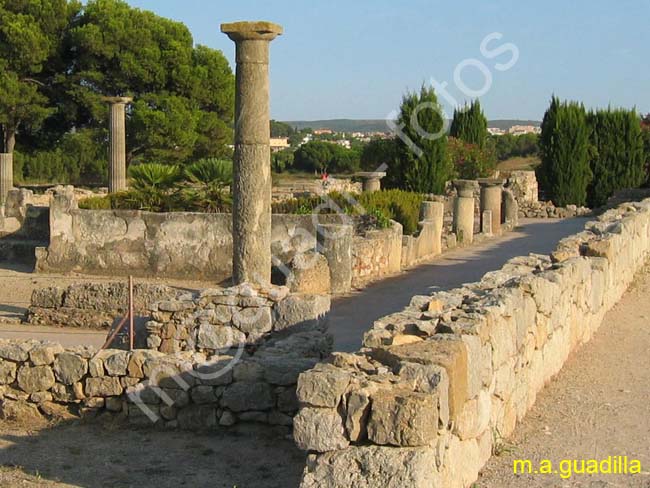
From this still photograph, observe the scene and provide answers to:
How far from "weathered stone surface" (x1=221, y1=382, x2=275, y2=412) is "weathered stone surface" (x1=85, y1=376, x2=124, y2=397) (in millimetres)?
914

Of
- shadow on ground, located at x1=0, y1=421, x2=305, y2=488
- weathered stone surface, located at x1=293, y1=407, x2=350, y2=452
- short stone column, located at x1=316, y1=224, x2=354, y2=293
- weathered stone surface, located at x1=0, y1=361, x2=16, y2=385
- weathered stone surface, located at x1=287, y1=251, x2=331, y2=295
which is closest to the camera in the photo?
weathered stone surface, located at x1=293, y1=407, x2=350, y2=452

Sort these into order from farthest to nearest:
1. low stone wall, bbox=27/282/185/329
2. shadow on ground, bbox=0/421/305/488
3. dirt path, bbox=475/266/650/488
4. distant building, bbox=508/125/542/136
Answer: distant building, bbox=508/125/542/136, low stone wall, bbox=27/282/185/329, shadow on ground, bbox=0/421/305/488, dirt path, bbox=475/266/650/488

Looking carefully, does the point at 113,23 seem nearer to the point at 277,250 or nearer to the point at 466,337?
the point at 277,250

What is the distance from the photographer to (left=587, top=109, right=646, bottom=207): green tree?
33.1 m

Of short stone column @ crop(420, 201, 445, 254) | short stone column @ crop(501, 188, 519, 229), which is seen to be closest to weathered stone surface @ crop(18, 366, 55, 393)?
short stone column @ crop(420, 201, 445, 254)

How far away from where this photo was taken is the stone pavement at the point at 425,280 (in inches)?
465

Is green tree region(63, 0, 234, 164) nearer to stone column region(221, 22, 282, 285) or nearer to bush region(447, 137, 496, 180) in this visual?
bush region(447, 137, 496, 180)

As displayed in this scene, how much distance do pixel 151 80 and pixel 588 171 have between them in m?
16.3

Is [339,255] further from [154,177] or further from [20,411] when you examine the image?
[20,411]

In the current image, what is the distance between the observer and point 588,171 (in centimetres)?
3291

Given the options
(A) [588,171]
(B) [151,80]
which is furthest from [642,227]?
(B) [151,80]

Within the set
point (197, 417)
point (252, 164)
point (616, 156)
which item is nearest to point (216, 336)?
point (197, 417)

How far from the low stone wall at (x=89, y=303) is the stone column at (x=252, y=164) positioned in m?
1.00

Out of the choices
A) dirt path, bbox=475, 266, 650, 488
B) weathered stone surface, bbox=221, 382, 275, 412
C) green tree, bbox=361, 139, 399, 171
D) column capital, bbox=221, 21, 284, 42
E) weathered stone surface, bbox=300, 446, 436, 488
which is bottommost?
dirt path, bbox=475, 266, 650, 488
